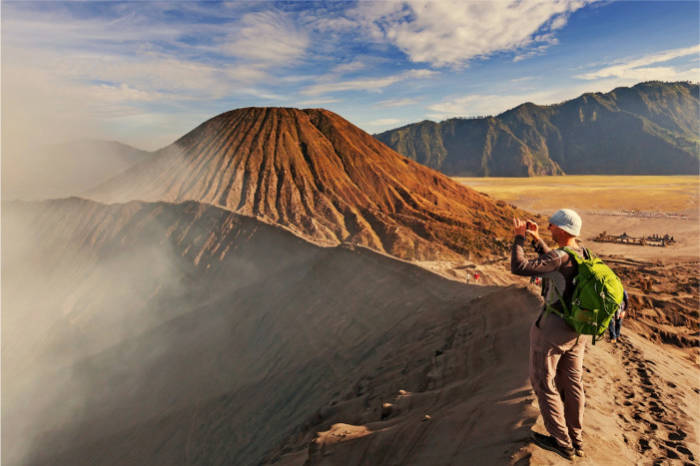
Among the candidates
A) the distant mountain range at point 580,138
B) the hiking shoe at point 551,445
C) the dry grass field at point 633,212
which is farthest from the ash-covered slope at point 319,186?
the distant mountain range at point 580,138

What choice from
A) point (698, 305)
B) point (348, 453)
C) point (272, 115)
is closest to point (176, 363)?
point (348, 453)

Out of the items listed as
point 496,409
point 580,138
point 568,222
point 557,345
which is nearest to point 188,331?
point 496,409

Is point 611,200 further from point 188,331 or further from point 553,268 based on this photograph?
point 553,268

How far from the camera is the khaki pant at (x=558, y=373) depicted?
10.8 ft

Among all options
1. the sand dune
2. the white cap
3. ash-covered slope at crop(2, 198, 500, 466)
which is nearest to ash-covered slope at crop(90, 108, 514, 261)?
ash-covered slope at crop(2, 198, 500, 466)

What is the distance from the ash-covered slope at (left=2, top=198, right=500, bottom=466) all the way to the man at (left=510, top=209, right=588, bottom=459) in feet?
24.5

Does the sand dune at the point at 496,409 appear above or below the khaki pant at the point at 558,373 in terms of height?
below

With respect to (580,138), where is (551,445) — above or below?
below

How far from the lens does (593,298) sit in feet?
10.1

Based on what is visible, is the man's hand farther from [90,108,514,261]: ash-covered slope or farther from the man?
[90,108,514,261]: ash-covered slope

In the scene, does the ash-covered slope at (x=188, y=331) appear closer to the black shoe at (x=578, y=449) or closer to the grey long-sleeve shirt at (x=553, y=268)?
the black shoe at (x=578, y=449)

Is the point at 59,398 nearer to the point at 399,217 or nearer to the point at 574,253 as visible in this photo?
the point at 574,253

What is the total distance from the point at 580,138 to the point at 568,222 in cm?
18292

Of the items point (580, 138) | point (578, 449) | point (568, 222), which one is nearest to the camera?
point (568, 222)
